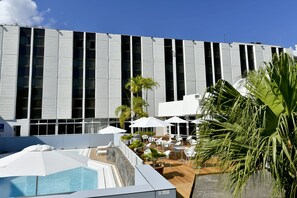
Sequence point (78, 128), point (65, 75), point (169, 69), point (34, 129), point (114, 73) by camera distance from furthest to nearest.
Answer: point (169, 69), point (114, 73), point (65, 75), point (78, 128), point (34, 129)

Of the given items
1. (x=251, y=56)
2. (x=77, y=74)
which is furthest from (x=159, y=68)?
(x=251, y=56)

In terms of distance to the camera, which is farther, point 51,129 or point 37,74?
point 37,74

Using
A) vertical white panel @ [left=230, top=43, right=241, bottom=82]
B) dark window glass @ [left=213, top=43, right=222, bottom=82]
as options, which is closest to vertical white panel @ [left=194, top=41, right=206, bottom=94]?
dark window glass @ [left=213, top=43, right=222, bottom=82]

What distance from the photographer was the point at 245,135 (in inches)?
117

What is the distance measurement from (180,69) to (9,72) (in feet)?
72.0

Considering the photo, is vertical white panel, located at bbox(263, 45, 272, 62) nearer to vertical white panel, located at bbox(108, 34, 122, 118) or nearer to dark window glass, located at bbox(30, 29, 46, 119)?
vertical white panel, located at bbox(108, 34, 122, 118)

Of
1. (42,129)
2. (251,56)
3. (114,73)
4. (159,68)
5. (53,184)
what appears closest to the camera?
(53,184)

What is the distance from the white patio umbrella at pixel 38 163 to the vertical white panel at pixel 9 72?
78.2ft

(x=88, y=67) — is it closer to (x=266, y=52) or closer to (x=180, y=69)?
(x=180, y=69)

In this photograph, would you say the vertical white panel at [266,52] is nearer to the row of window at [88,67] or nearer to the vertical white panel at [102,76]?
the row of window at [88,67]

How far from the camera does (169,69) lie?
30.9 metres

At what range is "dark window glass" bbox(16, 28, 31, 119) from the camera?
2609 centimetres

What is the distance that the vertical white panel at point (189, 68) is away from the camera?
3094 centimetres

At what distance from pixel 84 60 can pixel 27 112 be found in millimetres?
9390
